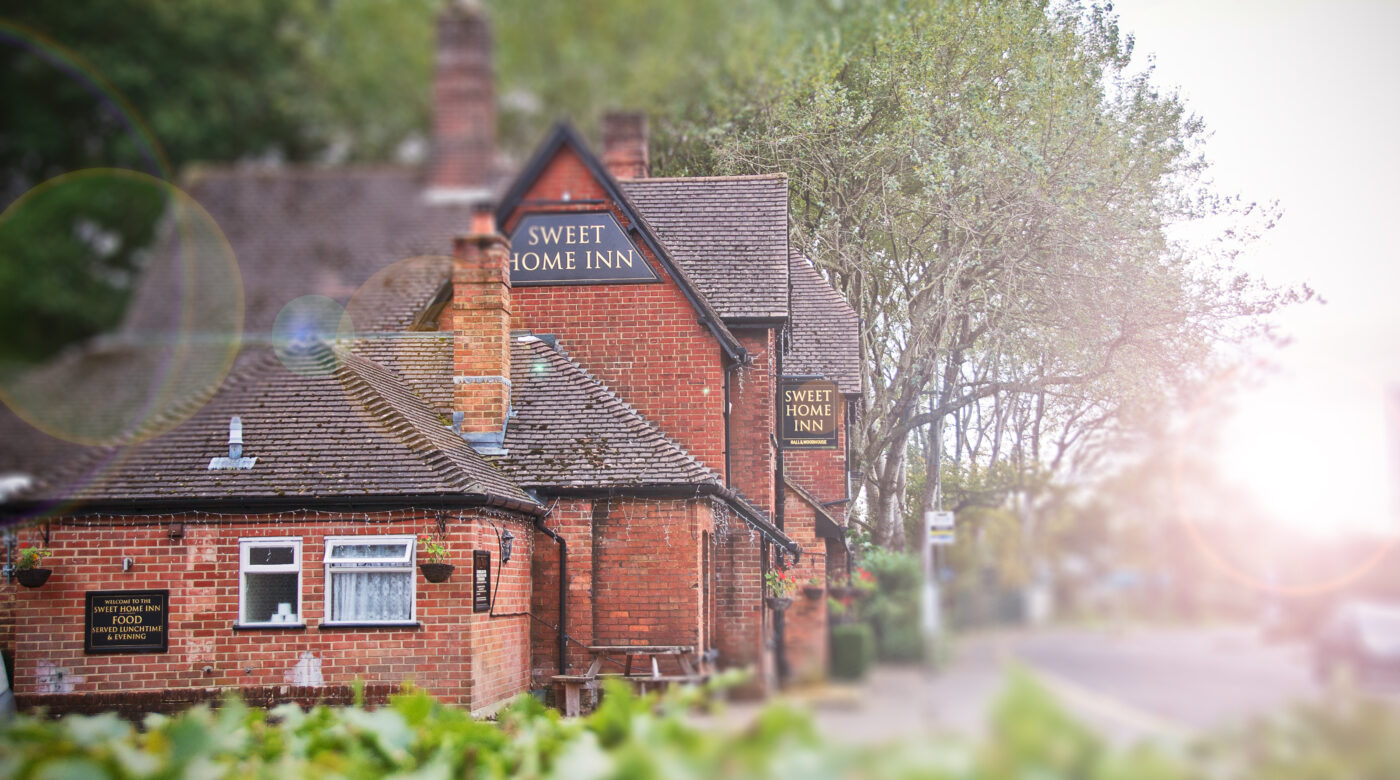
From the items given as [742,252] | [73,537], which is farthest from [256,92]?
[742,252]

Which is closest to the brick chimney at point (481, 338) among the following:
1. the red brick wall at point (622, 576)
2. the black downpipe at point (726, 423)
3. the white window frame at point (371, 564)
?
the red brick wall at point (622, 576)

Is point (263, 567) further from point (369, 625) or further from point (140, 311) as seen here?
point (140, 311)

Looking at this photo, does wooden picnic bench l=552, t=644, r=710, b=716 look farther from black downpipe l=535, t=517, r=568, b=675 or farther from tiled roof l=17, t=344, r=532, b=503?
tiled roof l=17, t=344, r=532, b=503

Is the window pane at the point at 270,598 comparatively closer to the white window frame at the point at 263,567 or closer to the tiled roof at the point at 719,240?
the white window frame at the point at 263,567

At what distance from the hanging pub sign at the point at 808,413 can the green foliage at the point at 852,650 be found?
14.1 meters

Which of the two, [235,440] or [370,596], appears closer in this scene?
[370,596]

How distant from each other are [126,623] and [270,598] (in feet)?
4.48

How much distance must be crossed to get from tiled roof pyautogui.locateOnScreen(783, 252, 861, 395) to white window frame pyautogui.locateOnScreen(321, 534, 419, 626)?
9487mm

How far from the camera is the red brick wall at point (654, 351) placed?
15352 millimetres

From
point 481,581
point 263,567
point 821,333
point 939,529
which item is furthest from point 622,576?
point 939,529

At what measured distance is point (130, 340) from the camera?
4.38 metres


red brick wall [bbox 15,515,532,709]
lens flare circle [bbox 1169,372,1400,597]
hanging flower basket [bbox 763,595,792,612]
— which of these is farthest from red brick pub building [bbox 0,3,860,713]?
lens flare circle [bbox 1169,372,1400,597]

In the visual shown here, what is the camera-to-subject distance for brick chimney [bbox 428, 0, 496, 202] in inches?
97.3

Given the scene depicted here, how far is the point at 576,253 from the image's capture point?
51.1 ft
